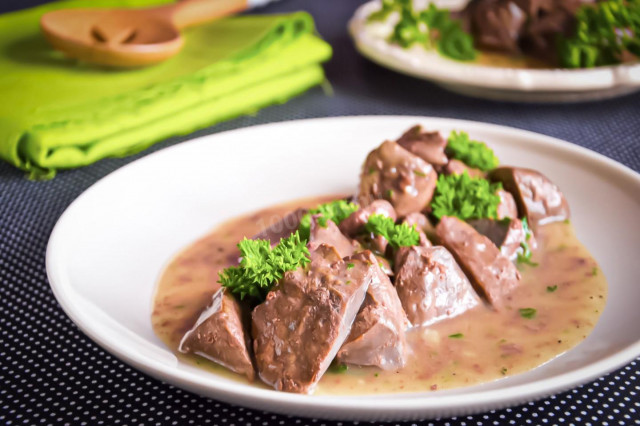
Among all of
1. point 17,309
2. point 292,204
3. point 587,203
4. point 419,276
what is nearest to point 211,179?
point 292,204

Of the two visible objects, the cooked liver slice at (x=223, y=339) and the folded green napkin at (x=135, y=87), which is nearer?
the cooked liver slice at (x=223, y=339)

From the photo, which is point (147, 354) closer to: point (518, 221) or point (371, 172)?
point (371, 172)

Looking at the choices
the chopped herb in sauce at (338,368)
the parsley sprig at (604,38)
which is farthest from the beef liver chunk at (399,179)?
the parsley sprig at (604,38)

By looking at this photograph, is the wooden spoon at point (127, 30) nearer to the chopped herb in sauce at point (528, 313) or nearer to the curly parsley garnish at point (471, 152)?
the curly parsley garnish at point (471, 152)

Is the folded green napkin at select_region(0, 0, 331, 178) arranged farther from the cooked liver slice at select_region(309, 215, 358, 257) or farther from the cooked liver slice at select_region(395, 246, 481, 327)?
the cooked liver slice at select_region(395, 246, 481, 327)

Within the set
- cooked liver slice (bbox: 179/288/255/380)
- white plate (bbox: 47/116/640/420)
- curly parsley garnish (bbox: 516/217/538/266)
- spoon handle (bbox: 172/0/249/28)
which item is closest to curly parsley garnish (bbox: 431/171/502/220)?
curly parsley garnish (bbox: 516/217/538/266)
